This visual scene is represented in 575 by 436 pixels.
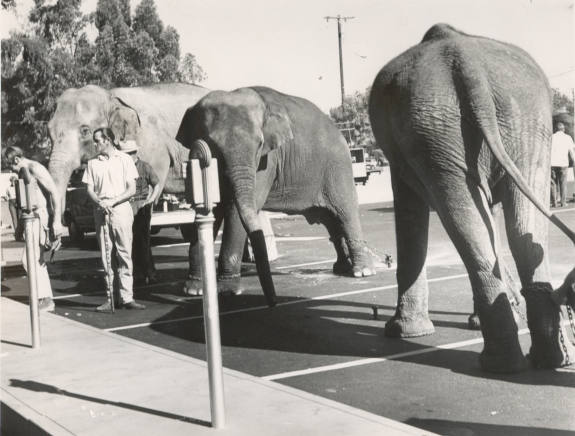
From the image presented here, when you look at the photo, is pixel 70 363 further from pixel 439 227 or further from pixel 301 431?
pixel 439 227

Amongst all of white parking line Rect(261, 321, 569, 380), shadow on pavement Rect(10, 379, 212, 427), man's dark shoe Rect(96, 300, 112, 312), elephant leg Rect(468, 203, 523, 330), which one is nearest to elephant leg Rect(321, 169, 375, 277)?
man's dark shoe Rect(96, 300, 112, 312)

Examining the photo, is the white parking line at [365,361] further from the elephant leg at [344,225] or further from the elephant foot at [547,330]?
the elephant leg at [344,225]

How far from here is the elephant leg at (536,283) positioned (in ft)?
18.8

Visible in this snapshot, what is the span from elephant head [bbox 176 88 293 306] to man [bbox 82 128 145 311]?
A: 3.59 ft

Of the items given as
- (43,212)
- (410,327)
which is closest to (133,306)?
(43,212)

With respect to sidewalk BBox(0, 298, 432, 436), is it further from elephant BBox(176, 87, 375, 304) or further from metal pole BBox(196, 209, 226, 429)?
elephant BBox(176, 87, 375, 304)

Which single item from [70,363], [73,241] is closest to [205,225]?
[70,363]

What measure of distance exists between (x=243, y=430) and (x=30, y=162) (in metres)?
5.83

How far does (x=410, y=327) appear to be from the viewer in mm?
7254

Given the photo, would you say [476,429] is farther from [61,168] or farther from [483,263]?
[61,168]

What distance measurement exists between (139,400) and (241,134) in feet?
16.6

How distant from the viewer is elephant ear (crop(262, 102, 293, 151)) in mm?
10641

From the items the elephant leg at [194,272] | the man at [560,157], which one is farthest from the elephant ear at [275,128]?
the man at [560,157]

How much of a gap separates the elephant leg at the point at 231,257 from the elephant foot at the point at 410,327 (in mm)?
3368
